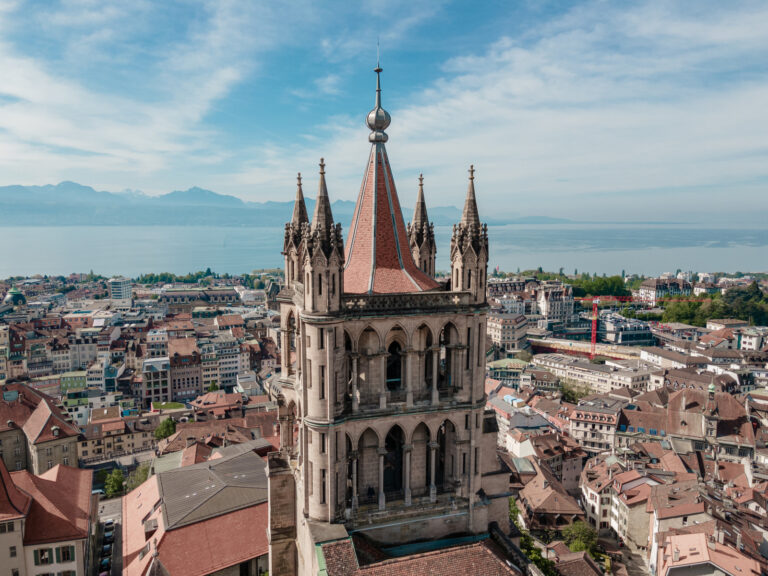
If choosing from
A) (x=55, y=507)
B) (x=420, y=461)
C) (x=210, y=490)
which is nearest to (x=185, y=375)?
(x=55, y=507)

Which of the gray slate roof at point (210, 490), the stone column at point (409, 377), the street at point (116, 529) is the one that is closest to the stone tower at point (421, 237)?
the stone column at point (409, 377)

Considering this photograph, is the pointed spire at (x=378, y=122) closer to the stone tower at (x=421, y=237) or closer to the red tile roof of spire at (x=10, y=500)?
the stone tower at (x=421, y=237)

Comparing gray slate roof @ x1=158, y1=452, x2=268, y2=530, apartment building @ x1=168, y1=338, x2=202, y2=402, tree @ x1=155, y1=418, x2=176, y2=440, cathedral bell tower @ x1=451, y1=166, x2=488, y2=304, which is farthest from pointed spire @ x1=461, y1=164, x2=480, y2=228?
apartment building @ x1=168, y1=338, x2=202, y2=402

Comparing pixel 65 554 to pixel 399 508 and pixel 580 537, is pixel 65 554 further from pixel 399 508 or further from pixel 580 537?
pixel 580 537

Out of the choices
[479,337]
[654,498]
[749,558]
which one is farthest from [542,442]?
[479,337]

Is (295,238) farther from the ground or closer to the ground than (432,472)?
farther from the ground

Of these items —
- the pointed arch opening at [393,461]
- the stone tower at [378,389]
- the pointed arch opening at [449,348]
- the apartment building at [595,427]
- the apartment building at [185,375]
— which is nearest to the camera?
the stone tower at [378,389]

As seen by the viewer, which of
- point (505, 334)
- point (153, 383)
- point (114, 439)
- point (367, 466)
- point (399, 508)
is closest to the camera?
point (399, 508)
